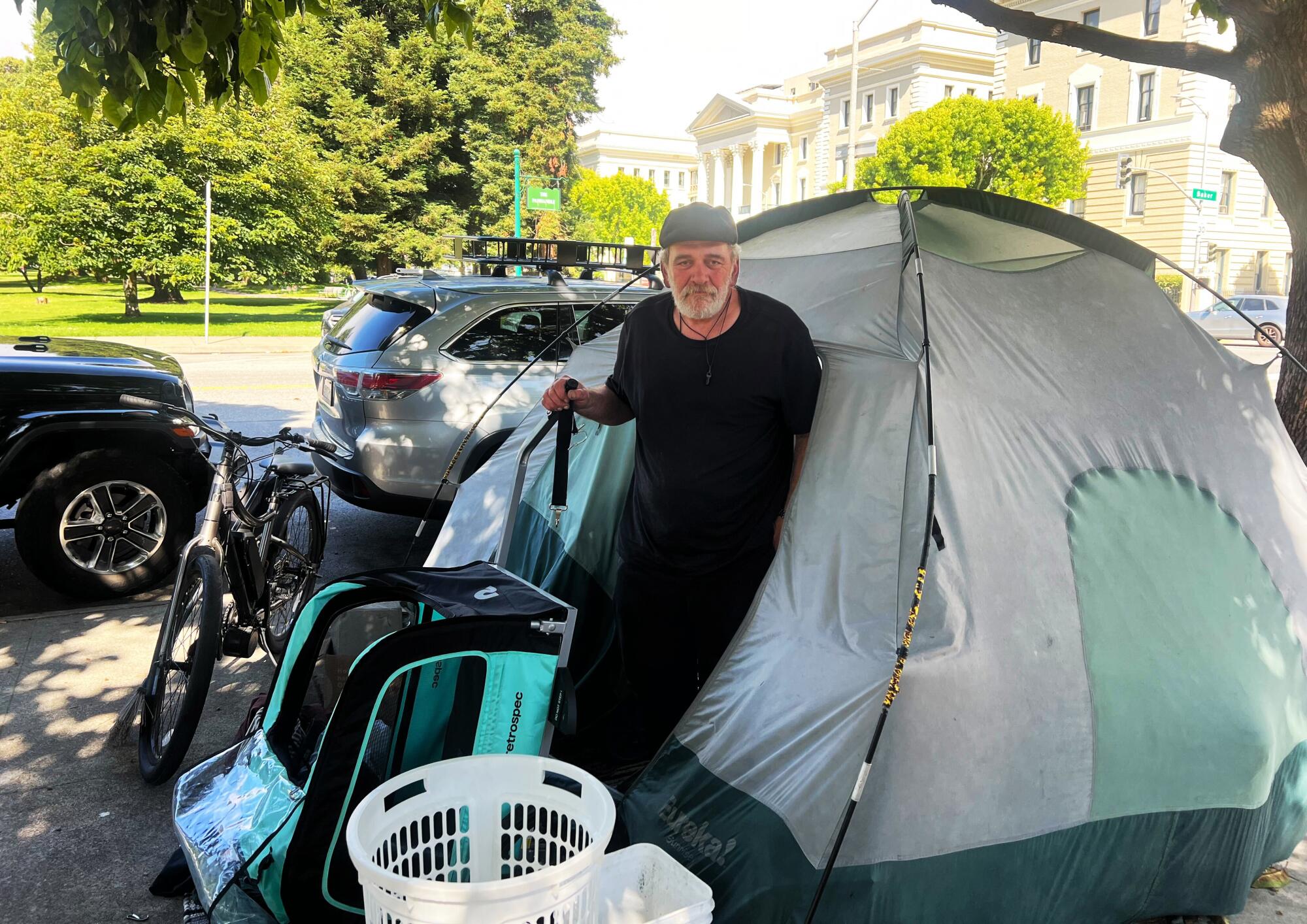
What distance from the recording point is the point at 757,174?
78.2m

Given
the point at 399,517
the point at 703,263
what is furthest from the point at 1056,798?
the point at 399,517

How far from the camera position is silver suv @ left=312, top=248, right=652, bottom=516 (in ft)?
19.0

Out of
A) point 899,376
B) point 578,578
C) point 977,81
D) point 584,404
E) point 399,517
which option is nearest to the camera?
point 899,376

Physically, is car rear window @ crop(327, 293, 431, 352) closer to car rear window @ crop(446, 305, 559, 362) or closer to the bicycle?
car rear window @ crop(446, 305, 559, 362)

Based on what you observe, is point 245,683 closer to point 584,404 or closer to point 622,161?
point 584,404

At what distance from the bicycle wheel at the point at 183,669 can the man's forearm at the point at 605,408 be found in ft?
4.89

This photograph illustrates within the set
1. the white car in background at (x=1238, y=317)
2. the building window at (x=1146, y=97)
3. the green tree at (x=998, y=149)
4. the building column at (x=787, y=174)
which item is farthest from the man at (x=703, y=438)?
the building column at (x=787, y=174)

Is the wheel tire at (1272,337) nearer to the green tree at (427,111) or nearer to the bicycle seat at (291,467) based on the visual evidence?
the bicycle seat at (291,467)

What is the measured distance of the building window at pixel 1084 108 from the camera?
43844 millimetres

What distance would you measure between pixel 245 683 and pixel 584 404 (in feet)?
7.21

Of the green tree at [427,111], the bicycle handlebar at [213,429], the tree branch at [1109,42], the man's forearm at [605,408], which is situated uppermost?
the green tree at [427,111]

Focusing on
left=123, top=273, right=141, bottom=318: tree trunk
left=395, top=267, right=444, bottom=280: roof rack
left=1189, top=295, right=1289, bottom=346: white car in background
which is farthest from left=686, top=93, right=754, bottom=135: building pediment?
left=395, top=267, right=444, bottom=280: roof rack

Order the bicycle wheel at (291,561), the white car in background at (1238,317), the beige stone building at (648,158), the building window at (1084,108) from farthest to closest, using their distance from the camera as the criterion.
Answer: the beige stone building at (648,158), the building window at (1084,108), the white car in background at (1238,317), the bicycle wheel at (291,561)

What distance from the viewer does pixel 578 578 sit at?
4324 mm
